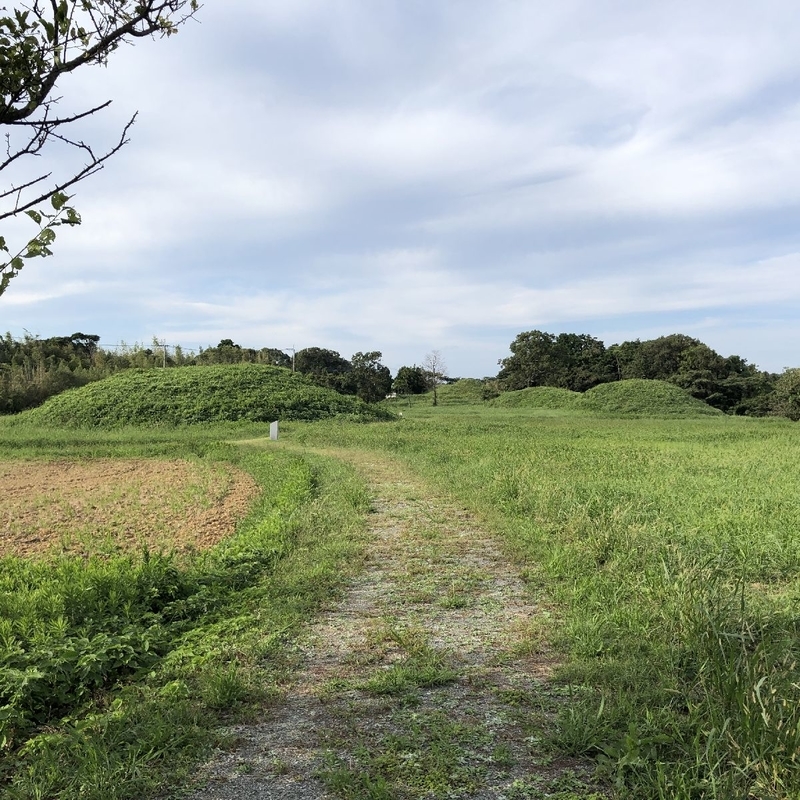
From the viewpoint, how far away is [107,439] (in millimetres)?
19266

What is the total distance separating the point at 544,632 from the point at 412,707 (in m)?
1.43

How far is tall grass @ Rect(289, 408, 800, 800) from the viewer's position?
2.60 m

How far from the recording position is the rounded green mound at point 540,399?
4069 centimetres

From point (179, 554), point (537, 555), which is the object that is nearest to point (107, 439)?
point (179, 554)

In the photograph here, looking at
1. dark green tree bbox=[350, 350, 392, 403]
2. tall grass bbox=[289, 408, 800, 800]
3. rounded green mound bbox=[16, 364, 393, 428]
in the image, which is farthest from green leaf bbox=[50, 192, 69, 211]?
dark green tree bbox=[350, 350, 392, 403]

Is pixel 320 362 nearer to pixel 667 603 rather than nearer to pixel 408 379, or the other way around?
pixel 408 379

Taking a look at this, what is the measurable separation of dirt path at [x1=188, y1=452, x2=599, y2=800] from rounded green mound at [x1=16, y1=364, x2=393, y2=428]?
19.7 metres

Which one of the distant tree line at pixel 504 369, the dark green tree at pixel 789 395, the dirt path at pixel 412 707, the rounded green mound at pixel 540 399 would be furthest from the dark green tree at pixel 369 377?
the dirt path at pixel 412 707

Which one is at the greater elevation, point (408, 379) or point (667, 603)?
point (408, 379)

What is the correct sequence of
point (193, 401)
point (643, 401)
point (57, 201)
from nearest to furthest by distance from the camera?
point (57, 201), point (193, 401), point (643, 401)

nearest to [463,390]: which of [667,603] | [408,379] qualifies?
[408,379]

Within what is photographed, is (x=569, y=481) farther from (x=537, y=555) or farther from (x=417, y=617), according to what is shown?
(x=417, y=617)

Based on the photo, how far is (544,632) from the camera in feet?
14.1

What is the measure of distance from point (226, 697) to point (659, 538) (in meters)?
4.72
